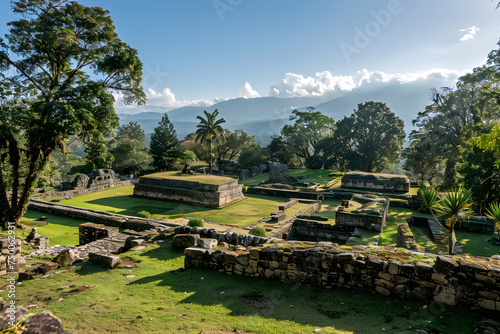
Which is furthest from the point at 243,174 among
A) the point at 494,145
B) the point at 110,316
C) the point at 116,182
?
the point at 110,316

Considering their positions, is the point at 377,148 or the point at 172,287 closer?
the point at 172,287

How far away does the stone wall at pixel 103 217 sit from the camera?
44.7ft

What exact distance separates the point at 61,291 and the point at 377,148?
40502 millimetres

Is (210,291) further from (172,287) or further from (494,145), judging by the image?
(494,145)

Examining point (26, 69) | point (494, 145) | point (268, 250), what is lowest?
point (268, 250)

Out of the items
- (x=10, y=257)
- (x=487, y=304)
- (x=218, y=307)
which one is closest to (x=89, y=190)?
(x=10, y=257)

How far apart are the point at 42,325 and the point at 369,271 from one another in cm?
547

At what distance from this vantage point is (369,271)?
18.2 feet

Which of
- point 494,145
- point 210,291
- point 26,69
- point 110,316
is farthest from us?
point 26,69

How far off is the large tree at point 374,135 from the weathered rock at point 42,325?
4121cm

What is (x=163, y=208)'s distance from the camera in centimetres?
2056

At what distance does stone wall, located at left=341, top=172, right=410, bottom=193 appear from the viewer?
89.0 ft

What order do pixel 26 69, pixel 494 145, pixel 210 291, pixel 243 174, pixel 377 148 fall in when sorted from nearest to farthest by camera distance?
pixel 210 291
pixel 494 145
pixel 26 69
pixel 377 148
pixel 243 174

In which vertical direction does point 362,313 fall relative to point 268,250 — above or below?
below
